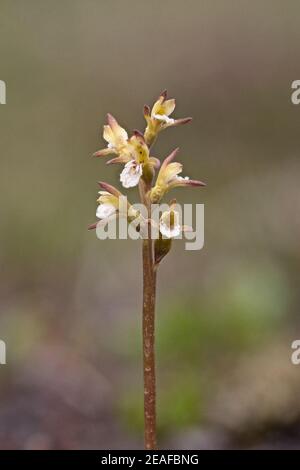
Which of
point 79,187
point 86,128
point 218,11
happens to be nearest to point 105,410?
point 79,187

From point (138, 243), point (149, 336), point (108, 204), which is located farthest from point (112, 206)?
point (138, 243)

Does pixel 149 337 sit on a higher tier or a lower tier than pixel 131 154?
lower

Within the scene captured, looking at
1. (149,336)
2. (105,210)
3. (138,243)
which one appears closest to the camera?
(149,336)

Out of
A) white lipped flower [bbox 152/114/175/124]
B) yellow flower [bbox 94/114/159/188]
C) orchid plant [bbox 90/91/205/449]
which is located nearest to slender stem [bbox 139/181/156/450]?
orchid plant [bbox 90/91/205/449]

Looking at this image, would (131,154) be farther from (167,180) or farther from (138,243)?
(138,243)

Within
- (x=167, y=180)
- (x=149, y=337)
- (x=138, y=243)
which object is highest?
(x=138, y=243)

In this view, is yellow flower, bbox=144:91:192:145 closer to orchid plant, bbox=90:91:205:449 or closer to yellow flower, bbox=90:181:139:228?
orchid plant, bbox=90:91:205:449
